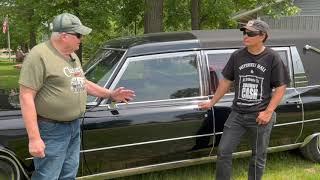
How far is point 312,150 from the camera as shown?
19.3ft

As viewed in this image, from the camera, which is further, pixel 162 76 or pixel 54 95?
pixel 162 76

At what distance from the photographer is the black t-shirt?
436cm

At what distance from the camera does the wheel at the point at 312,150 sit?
19.1ft

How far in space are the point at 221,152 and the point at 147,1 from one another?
758 cm

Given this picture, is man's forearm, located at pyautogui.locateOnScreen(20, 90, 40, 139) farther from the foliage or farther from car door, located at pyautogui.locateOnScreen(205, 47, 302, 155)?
the foliage

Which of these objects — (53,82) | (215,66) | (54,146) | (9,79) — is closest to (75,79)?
(53,82)

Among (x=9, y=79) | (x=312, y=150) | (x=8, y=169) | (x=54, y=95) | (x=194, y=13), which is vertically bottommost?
(x=9, y=79)

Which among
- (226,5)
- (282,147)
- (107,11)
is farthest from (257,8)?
(282,147)

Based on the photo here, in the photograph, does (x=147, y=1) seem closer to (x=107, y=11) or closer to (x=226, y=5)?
(x=107, y=11)

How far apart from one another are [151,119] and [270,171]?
1.84m

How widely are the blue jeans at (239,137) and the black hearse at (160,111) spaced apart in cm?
44

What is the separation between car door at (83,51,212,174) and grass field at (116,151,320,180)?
643 mm

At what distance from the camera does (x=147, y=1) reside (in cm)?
1152

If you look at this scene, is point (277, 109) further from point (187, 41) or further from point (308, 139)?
point (187, 41)
